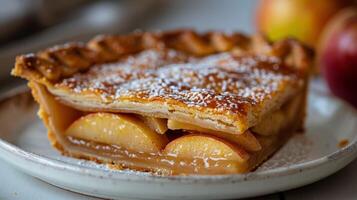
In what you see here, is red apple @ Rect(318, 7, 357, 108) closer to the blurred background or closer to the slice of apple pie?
the blurred background

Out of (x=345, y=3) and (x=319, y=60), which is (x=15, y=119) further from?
(x=345, y=3)

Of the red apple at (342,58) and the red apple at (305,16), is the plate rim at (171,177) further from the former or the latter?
the red apple at (305,16)

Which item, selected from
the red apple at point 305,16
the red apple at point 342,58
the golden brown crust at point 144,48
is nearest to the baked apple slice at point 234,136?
the golden brown crust at point 144,48

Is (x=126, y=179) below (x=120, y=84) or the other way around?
below

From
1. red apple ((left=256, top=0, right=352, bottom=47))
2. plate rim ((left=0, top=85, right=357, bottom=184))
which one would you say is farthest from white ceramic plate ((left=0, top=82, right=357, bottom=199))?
red apple ((left=256, top=0, right=352, bottom=47))

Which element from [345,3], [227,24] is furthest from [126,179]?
[227,24]
